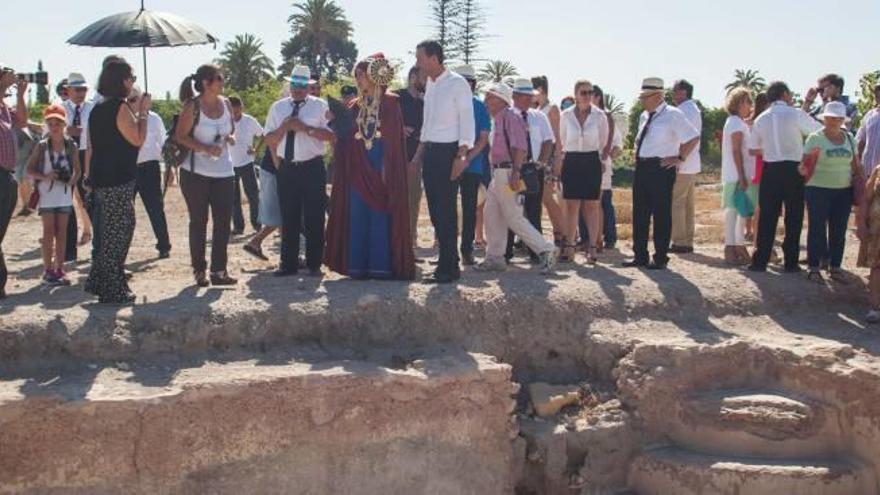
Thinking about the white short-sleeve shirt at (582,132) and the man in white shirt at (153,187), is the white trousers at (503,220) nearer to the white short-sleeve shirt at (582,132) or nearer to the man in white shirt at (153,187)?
the white short-sleeve shirt at (582,132)

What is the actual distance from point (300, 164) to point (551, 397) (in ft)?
9.14

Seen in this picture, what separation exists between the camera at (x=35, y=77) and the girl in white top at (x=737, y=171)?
652 cm

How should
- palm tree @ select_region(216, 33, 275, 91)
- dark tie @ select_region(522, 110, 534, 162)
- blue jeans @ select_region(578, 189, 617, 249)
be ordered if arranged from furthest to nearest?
palm tree @ select_region(216, 33, 275, 91) < blue jeans @ select_region(578, 189, 617, 249) < dark tie @ select_region(522, 110, 534, 162)

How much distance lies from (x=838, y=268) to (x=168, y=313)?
5.59 meters

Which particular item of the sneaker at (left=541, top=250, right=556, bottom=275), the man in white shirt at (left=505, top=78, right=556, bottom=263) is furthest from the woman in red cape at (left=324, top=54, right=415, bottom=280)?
the man in white shirt at (left=505, top=78, right=556, bottom=263)

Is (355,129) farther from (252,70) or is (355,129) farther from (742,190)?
(252,70)

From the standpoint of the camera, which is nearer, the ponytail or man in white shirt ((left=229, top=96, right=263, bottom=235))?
the ponytail

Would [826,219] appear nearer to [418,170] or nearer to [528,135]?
[528,135]

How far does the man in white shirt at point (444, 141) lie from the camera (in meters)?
7.81

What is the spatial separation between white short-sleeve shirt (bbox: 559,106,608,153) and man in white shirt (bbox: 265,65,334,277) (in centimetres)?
242

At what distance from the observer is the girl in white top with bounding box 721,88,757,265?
31.0ft

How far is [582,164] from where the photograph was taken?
30.9 ft

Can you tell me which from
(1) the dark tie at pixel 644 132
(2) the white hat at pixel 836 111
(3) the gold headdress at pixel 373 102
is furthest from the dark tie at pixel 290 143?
(2) the white hat at pixel 836 111

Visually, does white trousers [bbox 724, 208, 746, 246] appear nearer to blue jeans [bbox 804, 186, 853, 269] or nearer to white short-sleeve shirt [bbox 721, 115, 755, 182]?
white short-sleeve shirt [bbox 721, 115, 755, 182]
